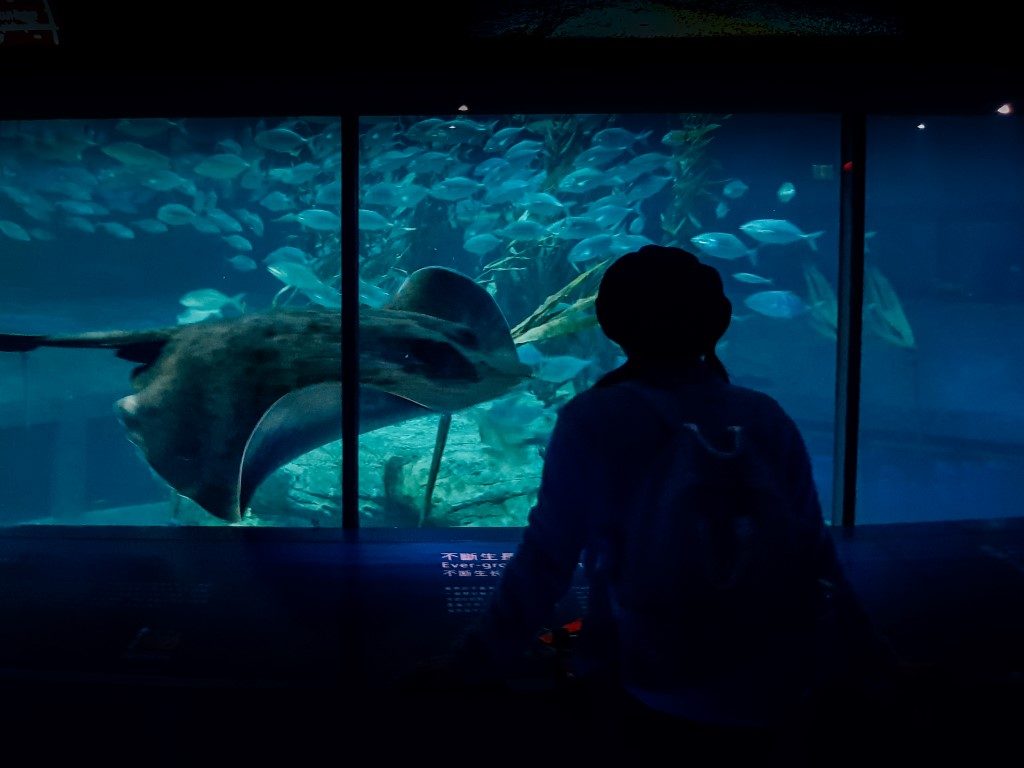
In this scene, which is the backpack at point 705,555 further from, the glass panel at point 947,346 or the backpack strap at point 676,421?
the glass panel at point 947,346

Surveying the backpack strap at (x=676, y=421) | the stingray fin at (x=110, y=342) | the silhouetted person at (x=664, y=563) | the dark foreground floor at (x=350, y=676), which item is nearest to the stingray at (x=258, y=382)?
the stingray fin at (x=110, y=342)

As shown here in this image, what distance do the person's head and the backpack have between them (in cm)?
11

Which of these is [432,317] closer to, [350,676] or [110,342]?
[110,342]

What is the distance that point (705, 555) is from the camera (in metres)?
1.12

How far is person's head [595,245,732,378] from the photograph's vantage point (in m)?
1.24

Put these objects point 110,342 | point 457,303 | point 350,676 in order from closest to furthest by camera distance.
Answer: point 350,676 < point 110,342 < point 457,303

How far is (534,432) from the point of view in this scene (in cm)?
854

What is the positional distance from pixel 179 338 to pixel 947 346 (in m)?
18.7

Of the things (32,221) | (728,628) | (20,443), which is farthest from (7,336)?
(32,221)

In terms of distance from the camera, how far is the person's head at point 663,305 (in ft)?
4.06

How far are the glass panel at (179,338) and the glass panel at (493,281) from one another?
51 centimetres

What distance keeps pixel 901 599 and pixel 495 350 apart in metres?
2.76

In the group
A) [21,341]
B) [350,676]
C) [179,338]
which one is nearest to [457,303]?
[179,338]

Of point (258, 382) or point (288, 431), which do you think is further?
point (288, 431)
